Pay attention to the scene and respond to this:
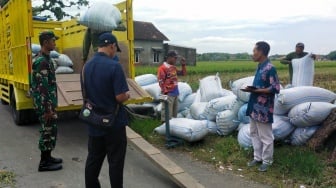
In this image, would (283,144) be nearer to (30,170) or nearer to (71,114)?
(30,170)

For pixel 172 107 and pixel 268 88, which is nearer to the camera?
pixel 268 88

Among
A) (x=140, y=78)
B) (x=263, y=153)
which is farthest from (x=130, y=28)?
(x=263, y=153)

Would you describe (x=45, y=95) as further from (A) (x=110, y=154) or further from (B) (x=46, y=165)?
(A) (x=110, y=154)

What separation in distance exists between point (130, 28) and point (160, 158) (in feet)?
8.50

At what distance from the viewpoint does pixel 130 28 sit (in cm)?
616

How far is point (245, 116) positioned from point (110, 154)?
9.72ft

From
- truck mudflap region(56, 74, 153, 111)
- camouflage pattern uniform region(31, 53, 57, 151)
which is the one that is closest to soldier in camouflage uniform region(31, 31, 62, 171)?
camouflage pattern uniform region(31, 53, 57, 151)

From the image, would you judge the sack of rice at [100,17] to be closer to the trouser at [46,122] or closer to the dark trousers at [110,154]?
the trouser at [46,122]

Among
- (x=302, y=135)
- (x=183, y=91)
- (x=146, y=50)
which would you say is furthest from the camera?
(x=146, y=50)

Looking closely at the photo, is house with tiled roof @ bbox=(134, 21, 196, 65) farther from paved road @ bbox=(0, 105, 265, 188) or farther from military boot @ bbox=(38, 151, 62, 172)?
military boot @ bbox=(38, 151, 62, 172)

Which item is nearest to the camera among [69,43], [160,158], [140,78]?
[160,158]

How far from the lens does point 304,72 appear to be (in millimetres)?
6488

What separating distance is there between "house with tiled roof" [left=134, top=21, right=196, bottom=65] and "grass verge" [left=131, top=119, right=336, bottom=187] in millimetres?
33786

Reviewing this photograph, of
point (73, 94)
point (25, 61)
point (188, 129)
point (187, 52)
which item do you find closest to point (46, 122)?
point (73, 94)
